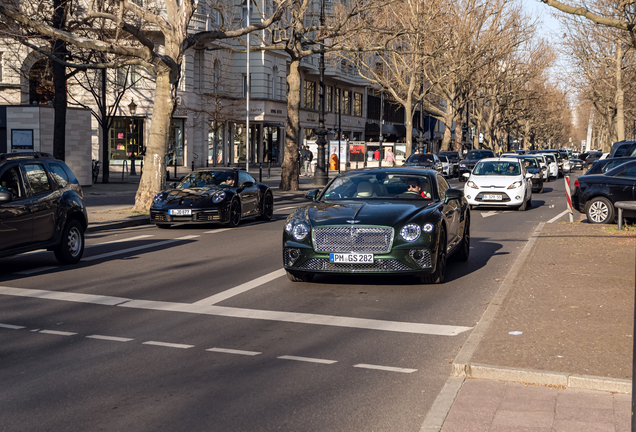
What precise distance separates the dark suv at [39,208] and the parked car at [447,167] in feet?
124

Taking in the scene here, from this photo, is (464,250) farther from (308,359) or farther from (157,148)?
(157,148)

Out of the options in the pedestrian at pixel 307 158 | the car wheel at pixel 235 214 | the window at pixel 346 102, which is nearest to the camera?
the car wheel at pixel 235 214

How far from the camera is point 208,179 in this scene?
18.5 meters

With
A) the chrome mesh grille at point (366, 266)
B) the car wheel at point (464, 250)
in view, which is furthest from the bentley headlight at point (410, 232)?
the car wheel at point (464, 250)

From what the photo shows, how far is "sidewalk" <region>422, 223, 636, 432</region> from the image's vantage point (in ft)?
15.5

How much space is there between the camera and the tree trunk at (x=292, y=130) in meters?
30.9

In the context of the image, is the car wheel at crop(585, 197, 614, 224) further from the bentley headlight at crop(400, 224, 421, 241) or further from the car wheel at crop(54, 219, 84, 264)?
the car wheel at crop(54, 219, 84, 264)

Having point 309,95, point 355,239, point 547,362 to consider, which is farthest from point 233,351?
point 309,95

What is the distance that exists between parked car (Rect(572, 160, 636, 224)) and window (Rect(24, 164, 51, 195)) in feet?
40.1

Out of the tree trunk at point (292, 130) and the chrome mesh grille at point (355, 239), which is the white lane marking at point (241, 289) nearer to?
the chrome mesh grille at point (355, 239)

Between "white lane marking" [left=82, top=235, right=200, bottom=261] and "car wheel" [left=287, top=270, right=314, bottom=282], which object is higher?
"car wheel" [left=287, top=270, right=314, bottom=282]

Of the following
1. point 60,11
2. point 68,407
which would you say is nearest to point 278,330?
Result: point 68,407

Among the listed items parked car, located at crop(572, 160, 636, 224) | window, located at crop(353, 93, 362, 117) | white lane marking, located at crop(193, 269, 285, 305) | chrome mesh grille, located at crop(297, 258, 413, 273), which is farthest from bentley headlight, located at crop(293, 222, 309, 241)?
window, located at crop(353, 93, 362, 117)

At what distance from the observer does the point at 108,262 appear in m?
12.2
